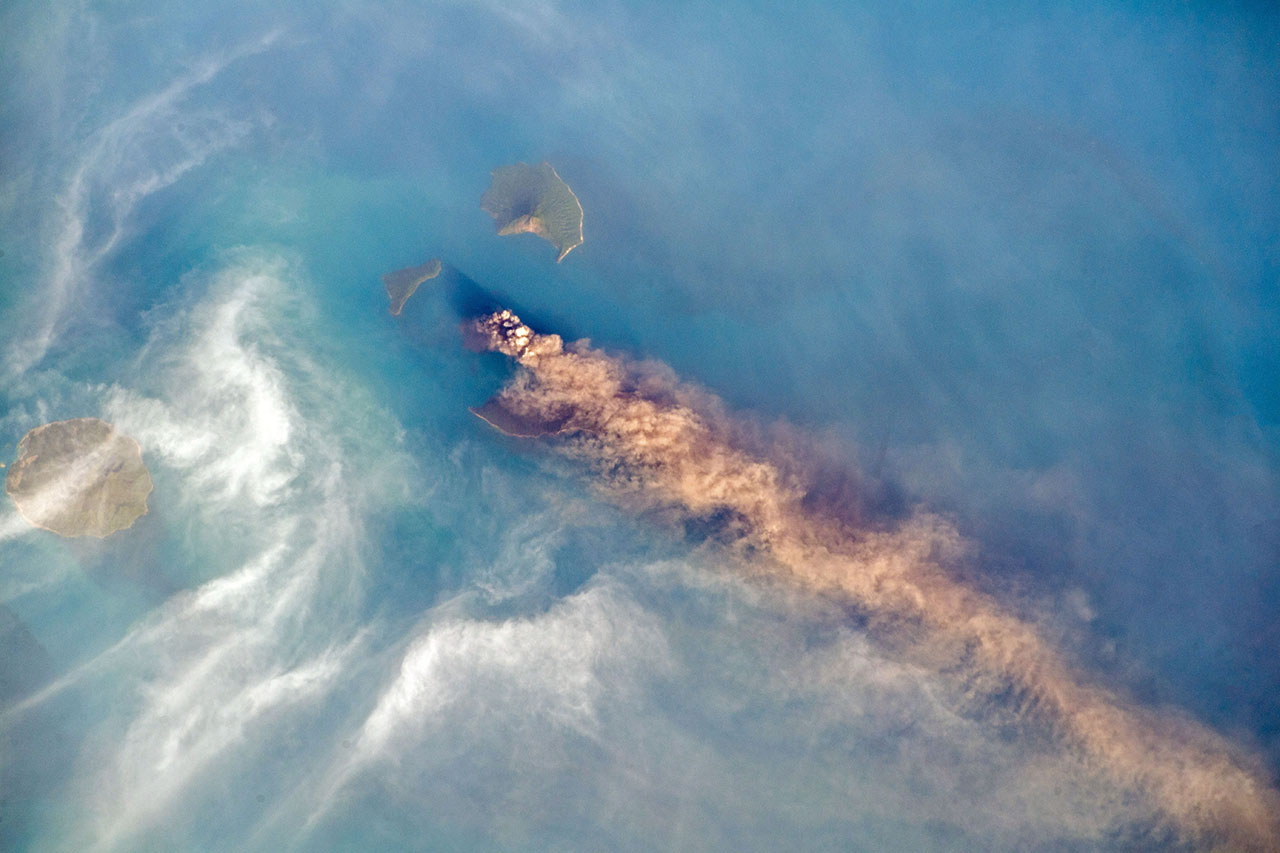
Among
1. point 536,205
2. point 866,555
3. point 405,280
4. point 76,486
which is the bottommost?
point 76,486

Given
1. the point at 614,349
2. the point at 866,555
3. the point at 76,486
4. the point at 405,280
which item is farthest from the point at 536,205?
the point at 76,486

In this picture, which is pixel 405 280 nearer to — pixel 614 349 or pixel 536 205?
pixel 536 205

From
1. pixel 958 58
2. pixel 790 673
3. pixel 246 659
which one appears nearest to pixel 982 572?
pixel 790 673

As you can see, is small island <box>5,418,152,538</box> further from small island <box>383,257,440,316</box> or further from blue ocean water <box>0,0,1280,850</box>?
small island <box>383,257,440,316</box>

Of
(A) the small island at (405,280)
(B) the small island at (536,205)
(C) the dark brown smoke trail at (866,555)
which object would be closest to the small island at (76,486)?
(A) the small island at (405,280)

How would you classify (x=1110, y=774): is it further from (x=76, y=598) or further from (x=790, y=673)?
(x=76, y=598)

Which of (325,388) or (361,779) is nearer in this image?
(361,779)
